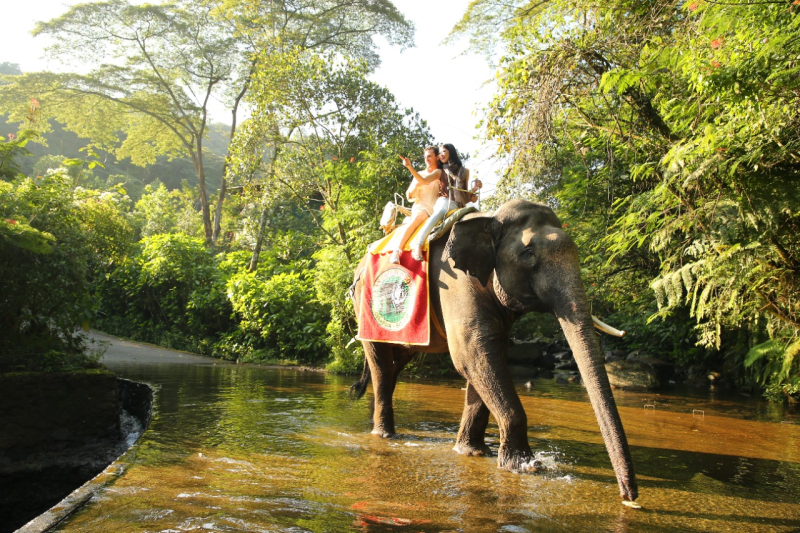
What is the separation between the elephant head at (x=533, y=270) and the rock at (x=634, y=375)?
27.8ft

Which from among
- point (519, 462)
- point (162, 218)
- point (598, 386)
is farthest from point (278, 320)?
point (162, 218)

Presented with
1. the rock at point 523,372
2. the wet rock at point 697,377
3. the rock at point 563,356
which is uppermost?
the rock at point 563,356

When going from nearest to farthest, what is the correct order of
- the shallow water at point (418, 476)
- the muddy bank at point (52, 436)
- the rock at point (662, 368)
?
the shallow water at point (418, 476) → the muddy bank at point (52, 436) → the rock at point (662, 368)

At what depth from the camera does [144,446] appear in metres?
5.61

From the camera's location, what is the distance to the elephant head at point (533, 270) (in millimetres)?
4434

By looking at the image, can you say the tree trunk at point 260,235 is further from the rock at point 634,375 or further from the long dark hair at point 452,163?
the long dark hair at point 452,163

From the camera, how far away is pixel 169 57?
28984 millimetres

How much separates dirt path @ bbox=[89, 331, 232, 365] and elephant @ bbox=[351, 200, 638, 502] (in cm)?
1143

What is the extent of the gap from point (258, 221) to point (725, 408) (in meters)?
14.9

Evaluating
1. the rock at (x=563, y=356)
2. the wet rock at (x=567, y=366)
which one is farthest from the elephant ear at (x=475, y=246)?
the rock at (x=563, y=356)

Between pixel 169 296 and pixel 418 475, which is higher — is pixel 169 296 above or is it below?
above

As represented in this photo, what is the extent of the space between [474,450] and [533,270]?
1843mm

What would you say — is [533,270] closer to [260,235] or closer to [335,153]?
[335,153]

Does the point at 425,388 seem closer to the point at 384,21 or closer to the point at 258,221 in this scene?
the point at 258,221
